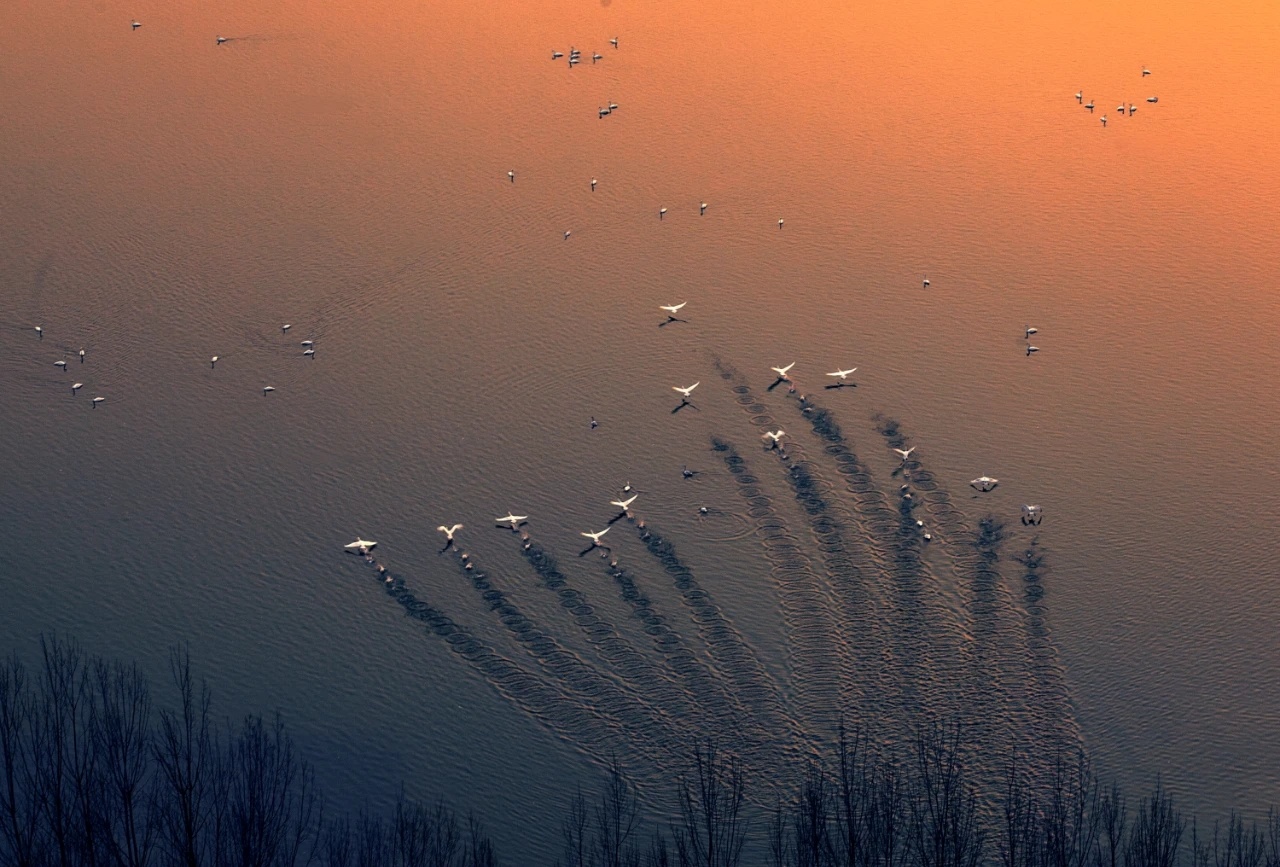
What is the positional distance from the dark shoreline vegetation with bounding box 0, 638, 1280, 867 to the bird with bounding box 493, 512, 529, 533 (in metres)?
8.54

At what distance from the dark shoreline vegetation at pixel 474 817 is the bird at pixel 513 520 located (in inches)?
336

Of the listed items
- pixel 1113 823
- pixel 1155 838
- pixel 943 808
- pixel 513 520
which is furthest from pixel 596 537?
pixel 1155 838

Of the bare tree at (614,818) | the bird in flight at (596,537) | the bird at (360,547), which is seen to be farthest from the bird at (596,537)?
the bare tree at (614,818)

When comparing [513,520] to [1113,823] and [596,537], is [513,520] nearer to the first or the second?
[596,537]

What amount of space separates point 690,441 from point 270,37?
2775 centimetres

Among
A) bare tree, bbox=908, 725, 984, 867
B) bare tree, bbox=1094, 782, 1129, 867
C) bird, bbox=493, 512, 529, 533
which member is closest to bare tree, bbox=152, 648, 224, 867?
bird, bbox=493, 512, 529, 533

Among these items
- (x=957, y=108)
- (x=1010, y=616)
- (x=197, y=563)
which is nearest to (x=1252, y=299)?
(x=957, y=108)

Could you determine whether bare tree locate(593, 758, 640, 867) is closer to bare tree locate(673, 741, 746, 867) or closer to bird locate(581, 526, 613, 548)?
bare tree locate(673, 741, 746, 867)

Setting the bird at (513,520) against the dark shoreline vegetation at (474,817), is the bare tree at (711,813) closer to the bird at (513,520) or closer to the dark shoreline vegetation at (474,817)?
the dark shoreline vegetation at (474,817)

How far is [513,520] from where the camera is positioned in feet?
159

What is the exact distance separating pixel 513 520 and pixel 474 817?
979cm

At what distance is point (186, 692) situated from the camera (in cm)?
3847

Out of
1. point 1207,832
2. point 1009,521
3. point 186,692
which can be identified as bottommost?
point 1207,832

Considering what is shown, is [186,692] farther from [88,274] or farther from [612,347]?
[88,274]
